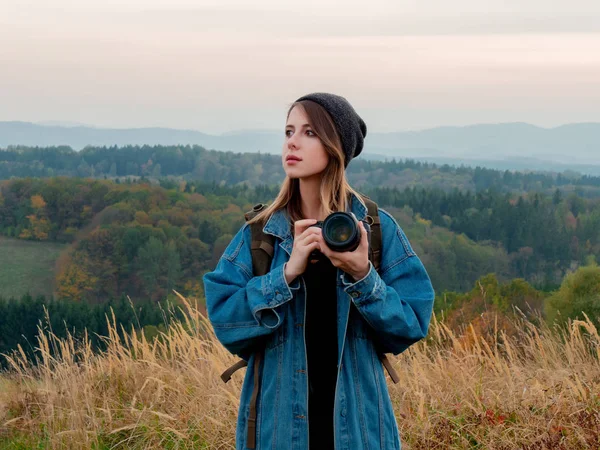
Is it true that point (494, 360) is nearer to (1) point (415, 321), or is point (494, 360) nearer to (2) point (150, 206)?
(1) point (415, 321)

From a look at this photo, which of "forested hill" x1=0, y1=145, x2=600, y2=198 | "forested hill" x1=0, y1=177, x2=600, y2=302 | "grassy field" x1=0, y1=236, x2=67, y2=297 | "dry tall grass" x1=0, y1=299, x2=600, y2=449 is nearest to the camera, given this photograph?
"dry tall grass" x1=0, y1=299, x2=600, y2=449

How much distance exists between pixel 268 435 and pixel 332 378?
0.22 metres

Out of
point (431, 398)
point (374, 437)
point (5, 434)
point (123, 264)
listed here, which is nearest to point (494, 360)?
point (431, 398)

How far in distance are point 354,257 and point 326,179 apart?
0.32 metres

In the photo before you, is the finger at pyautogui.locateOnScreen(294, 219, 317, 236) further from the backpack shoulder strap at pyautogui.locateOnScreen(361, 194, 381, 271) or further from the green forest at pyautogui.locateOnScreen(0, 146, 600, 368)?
the green forest at pyautogui.locateOnScreen(0, 146, 600, 368)


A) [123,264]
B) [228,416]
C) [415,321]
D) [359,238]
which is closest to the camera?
[359,238]

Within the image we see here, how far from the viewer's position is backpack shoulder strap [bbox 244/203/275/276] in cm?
197

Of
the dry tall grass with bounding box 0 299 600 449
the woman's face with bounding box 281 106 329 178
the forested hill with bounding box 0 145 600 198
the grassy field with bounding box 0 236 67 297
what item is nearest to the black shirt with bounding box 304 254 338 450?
the woman's face with bounding box 281 106 329 178

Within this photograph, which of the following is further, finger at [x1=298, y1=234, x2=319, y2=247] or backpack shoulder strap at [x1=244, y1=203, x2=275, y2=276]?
backpack shoulder strap at [x1=244, y1=203, x2=275, y2=276]

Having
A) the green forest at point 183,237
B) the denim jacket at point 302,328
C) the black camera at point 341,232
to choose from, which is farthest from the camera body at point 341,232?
Result: the green forest at point 183,237

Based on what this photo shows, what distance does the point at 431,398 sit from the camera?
3.61 metres

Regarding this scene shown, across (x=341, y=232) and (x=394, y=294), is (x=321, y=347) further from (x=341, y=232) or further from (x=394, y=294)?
(x=341, y=232)

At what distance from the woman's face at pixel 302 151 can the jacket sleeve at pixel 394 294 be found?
9.2 inches

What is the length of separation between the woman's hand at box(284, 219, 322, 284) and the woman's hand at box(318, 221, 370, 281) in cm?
2
